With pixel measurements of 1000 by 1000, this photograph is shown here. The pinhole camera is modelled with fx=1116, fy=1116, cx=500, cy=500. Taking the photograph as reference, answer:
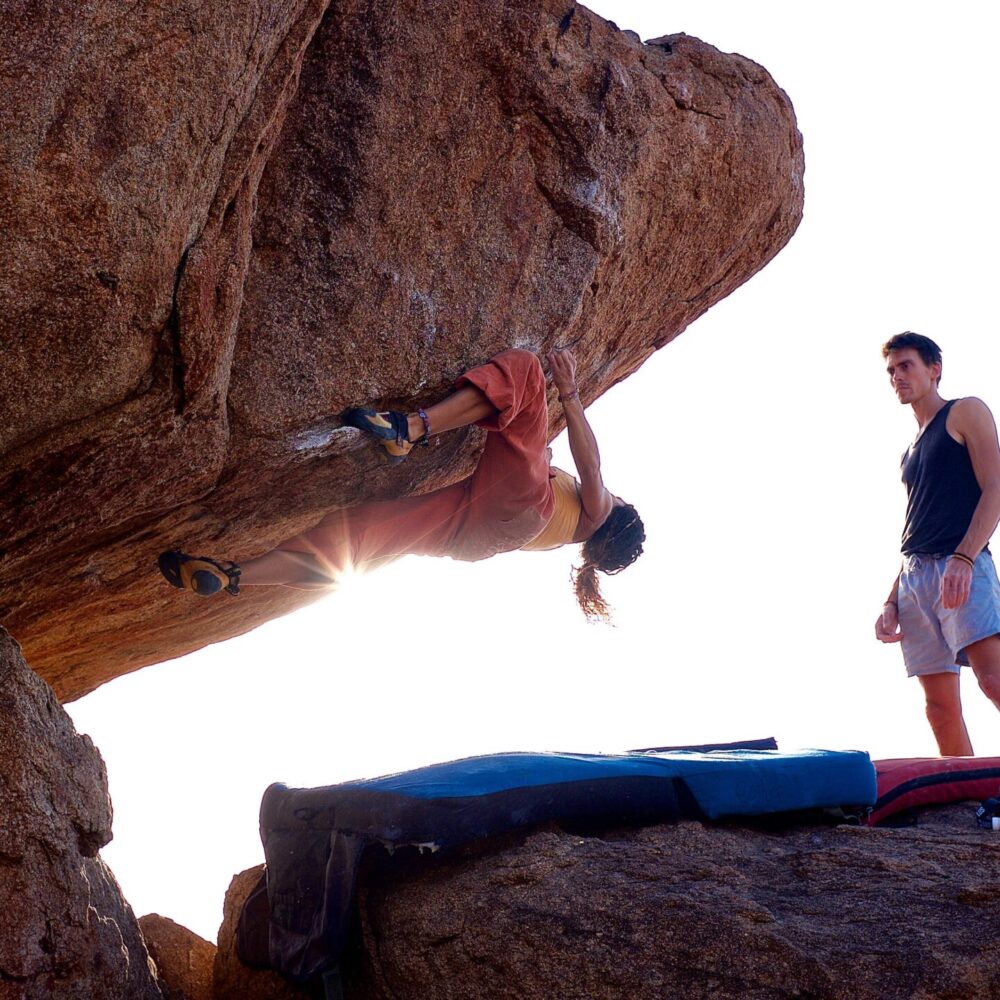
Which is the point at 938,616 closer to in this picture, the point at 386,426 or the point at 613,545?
the point at 613,545

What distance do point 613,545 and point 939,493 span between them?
6.25ft

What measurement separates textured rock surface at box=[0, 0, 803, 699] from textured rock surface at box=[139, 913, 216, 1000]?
1.77 meters

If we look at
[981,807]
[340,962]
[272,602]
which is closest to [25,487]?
[340,962]

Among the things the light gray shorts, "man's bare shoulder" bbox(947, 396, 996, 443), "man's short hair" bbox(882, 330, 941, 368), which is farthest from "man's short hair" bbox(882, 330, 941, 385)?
the light gray shorts

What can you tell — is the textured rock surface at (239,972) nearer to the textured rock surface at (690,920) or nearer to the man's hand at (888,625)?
the textured rock surface at (690,920)

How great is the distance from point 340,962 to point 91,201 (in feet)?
9.86

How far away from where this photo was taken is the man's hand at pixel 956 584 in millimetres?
5852

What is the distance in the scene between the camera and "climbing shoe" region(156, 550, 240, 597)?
530cm

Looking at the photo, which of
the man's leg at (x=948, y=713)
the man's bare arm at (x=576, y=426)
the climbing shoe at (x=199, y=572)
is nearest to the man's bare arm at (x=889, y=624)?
the man's leg at (x=948, y=713)

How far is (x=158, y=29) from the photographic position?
3.74 m

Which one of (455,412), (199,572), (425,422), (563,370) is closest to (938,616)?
(563,370)

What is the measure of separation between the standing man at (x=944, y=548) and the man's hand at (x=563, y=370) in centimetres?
193

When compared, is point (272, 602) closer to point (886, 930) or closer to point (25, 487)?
point (25, 487)

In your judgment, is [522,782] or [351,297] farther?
[351,297]
